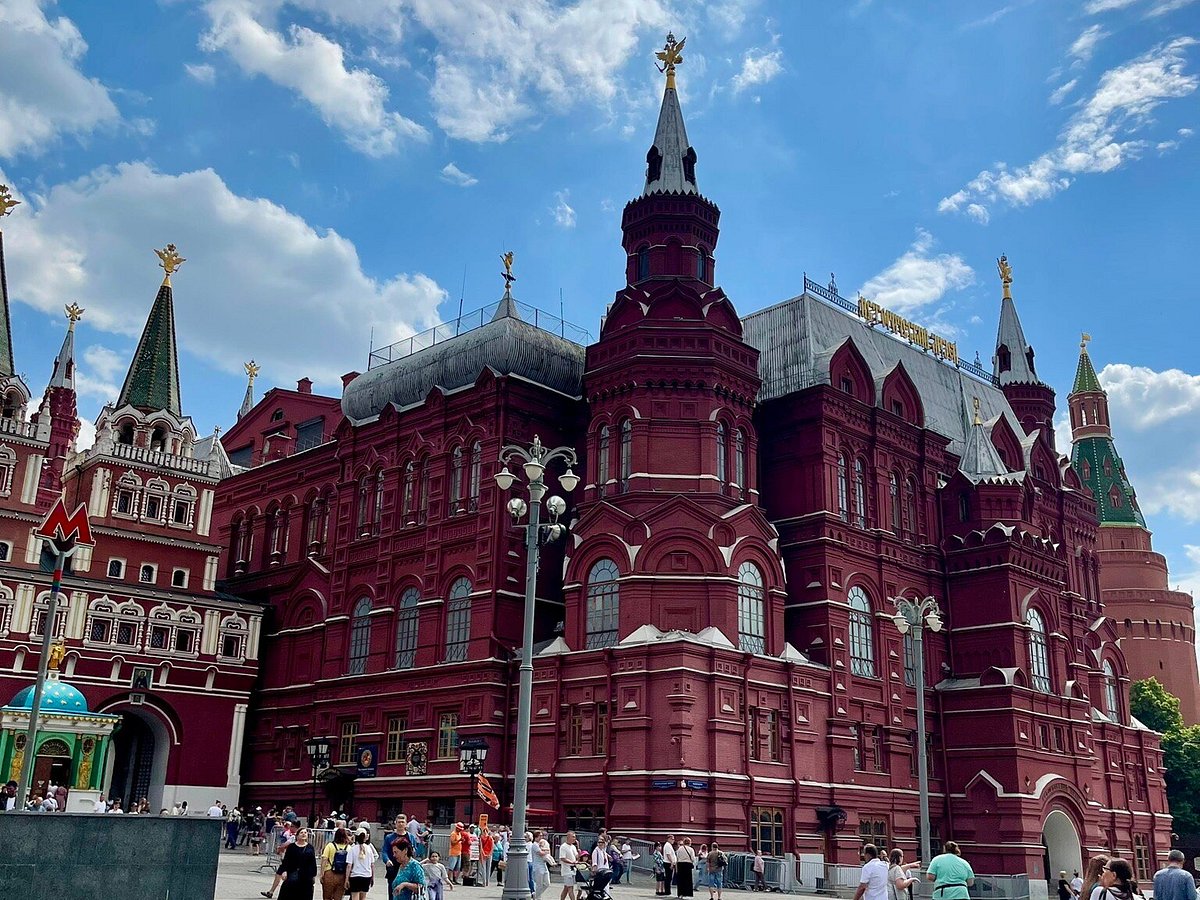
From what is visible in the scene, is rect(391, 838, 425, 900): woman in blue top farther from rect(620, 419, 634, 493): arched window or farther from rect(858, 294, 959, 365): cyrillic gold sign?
rect(858, 294, 959, 365): cyrillic gold sign

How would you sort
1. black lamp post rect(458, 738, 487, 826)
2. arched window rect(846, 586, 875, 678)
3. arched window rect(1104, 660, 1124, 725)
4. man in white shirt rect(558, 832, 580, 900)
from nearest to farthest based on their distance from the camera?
man in white shirt rect(558, 832, 580, 900), black lamp post rect(458, 738, 487, 826), arched window rect(846, 586, 875, 678), arched window rect(1104, 660, 1124, 725)

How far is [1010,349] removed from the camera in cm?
→ 6981

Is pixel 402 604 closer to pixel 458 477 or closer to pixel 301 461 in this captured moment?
pixel 458 477


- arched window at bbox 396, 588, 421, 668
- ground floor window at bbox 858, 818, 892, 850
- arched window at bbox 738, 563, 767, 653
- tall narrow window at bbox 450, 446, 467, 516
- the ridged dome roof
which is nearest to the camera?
arched window at bbox 738, 563, 767, 653

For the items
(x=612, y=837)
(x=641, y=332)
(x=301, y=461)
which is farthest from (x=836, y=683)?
(x=301, y=461)

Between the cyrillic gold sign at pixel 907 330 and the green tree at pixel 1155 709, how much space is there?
31186 millimetres

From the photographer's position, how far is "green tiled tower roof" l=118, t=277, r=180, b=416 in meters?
61.9

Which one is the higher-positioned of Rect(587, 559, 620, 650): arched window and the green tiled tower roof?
the green tiled tower roof

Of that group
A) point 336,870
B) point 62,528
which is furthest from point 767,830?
point 62,528

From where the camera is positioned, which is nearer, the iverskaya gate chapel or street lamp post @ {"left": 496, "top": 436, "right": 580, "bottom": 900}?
street lamp post @ {"left": 496, "top": 436, "right": 580, "bottom": 900}

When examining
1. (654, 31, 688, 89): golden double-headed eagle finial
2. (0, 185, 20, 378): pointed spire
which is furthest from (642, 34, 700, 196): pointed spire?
(0, 185, 20, 378): pointed spire

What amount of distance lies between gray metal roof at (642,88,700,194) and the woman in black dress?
126 feet

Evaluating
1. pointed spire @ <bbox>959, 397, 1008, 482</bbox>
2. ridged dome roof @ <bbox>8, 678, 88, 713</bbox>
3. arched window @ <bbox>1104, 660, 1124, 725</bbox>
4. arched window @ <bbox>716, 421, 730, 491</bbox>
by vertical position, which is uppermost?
pointed spire @ <bbox>959, 397, 1008, 482</bbox>

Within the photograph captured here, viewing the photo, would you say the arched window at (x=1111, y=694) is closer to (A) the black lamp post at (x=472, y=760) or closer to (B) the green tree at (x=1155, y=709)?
(B) the green tree at (x=1155, y=709)
